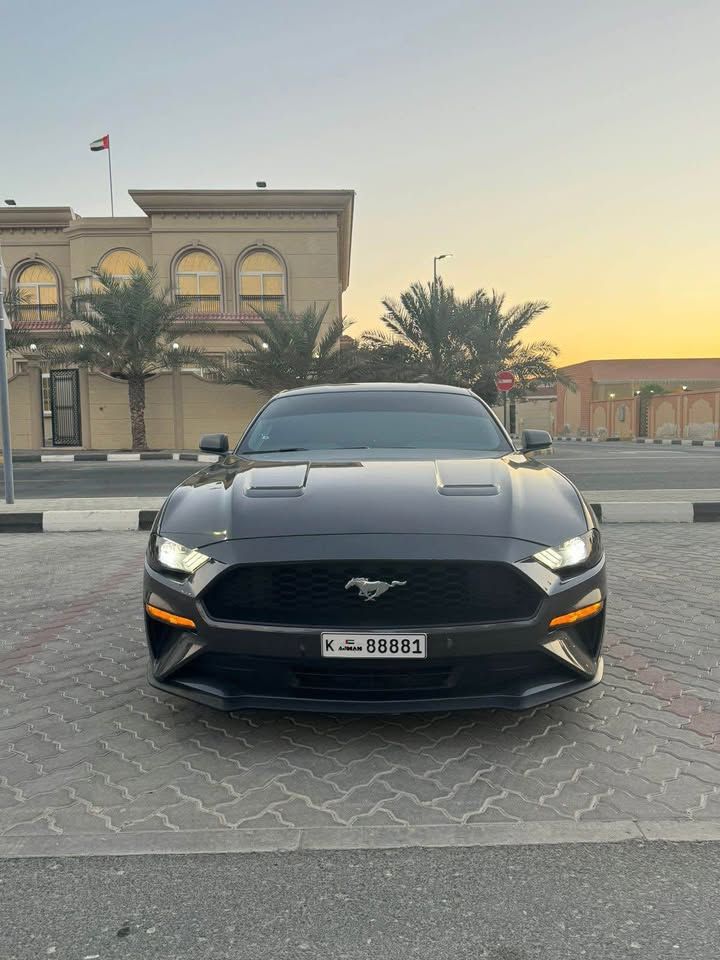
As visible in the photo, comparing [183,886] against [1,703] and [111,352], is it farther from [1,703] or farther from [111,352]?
[111,352]

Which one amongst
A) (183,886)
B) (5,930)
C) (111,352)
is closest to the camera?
(5,930)

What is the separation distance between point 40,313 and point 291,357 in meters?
10.9

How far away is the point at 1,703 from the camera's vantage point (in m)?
3.25

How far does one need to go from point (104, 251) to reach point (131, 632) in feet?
79.1

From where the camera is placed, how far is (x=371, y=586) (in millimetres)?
2490

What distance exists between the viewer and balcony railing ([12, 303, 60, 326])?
25984mm

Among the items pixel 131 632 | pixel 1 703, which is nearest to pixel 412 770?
pixel 1 703

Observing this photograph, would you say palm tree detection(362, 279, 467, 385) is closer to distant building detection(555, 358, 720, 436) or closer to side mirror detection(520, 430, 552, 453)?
side mirror detection(520, 430, 552, 453)

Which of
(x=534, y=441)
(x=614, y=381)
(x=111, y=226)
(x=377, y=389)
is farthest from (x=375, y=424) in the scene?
(x=614, y=381)

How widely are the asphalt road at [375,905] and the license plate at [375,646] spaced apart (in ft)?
2.03

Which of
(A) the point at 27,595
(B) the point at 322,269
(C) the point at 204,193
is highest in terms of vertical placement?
(C) the point at 204,193

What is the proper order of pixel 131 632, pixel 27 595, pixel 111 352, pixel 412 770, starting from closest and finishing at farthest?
pixel 412 770
pixel 131 632
pixel 27 595
pixel 111 352

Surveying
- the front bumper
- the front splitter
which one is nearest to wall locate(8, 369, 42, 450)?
the front bumper

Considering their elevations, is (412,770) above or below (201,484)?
below
